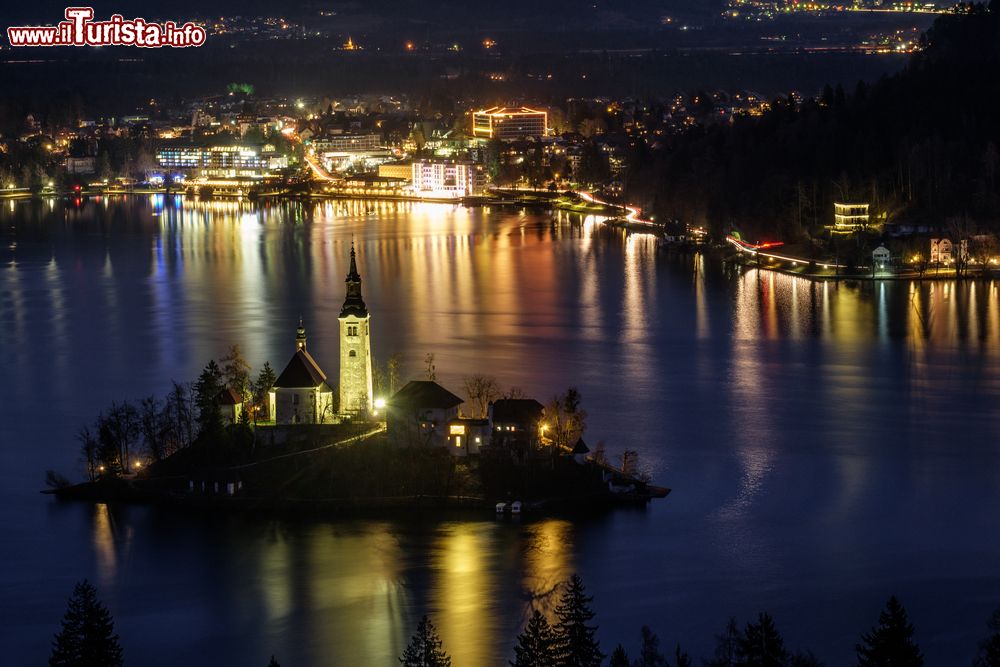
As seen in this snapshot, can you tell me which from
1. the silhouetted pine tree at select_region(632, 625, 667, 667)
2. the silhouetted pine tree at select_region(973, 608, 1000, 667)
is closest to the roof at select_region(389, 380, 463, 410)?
the silhouetted pine tree at select_region(632, 625, 667, 667)

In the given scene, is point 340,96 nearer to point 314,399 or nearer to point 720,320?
point 720,320

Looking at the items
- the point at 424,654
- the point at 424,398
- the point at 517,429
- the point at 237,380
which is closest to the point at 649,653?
the point at 424,654

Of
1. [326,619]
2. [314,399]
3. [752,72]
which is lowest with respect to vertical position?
[326,619]

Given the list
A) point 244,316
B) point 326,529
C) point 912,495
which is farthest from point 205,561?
point 244,316

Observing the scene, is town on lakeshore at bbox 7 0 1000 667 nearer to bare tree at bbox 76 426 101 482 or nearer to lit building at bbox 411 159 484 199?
bare tree at bbox 76 426 101 482

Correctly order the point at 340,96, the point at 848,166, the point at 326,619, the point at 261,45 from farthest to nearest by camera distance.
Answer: the point at 261,45 < the point at 340,96 < the point at 848,166 < the point at 326,619

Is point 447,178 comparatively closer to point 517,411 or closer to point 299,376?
point 299,376

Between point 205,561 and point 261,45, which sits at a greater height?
point 261,45
